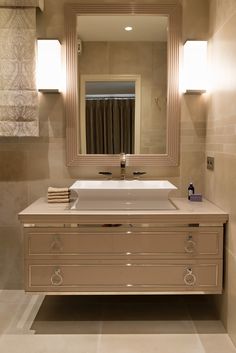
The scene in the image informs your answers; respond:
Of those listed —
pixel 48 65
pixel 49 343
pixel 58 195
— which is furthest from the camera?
pixel 48 65

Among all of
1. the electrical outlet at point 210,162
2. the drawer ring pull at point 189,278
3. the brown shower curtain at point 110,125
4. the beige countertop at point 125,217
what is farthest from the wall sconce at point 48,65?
the drawer ring pull at point 189,278

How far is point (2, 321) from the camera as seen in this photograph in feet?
7.54

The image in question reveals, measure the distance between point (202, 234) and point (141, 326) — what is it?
70 cm

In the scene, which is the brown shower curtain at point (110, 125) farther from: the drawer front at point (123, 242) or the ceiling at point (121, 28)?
the drawer front at point (123, 242)

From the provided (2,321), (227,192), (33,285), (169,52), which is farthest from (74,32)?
(2,321)

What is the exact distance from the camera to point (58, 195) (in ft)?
7.95

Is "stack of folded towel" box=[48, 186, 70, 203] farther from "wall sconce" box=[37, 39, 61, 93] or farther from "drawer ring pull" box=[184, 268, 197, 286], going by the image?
"drawer ring pull" box=[184, 268, 197, 286]

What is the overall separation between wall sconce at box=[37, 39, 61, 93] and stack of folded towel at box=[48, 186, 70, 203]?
28.1 inches

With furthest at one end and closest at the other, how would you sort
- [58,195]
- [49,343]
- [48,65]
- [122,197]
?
1. [48,65]
2. [58,195]
3. [122,197]
4. [49,343]

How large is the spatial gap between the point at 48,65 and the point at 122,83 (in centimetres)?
53

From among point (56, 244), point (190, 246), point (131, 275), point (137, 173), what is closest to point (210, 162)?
point (137, 173)

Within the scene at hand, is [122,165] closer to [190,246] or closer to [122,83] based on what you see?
[122,83]

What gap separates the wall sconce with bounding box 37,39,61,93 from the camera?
2502 millimetres

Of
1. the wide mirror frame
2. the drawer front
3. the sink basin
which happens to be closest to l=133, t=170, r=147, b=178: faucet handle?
the wide mirror frame
